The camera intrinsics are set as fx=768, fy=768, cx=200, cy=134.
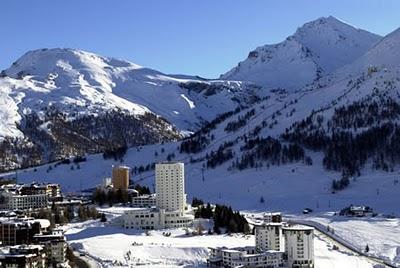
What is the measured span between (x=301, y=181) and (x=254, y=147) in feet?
85.0

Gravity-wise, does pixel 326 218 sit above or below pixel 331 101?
below

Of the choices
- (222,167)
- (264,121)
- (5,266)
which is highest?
(264,121)

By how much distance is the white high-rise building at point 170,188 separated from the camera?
285ft

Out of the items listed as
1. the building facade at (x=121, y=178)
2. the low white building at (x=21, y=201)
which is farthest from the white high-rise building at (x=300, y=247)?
the building facade at (x=121, y=178)

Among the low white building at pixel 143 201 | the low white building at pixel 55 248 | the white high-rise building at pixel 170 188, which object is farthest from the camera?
the low white building at pixel 143 201

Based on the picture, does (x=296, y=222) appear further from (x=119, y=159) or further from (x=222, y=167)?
(x=119, y=159)

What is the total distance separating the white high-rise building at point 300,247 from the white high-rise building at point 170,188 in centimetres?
2430

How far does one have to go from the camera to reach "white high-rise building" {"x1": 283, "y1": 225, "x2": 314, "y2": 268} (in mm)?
63594

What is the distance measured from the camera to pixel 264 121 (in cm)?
17225

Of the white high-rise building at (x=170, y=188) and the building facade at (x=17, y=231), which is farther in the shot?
the white high-rise building at (x=170, y=188)

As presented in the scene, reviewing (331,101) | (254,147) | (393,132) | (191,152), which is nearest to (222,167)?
(254,147)

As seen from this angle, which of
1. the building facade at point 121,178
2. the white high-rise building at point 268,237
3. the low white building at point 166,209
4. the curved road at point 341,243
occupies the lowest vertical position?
the curved road at point 341,243

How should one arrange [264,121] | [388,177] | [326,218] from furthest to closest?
[264,121] < [388,177] < [326,218]

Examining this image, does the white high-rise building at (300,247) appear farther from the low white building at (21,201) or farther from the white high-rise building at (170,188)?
the low white building at (21,201)
